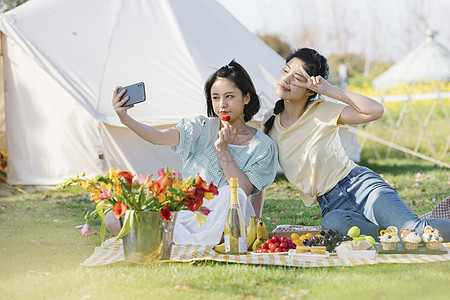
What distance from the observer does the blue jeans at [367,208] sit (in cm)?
327

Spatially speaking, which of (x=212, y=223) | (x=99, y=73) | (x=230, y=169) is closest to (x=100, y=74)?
(x=99, y=73)

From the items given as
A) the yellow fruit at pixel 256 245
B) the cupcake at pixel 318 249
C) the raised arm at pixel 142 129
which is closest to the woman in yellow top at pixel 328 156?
the cupcake at pixel 318 249

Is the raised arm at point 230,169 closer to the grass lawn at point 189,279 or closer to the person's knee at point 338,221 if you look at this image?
the person's knee at point 338,221

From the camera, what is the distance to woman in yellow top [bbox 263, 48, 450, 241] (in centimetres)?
330

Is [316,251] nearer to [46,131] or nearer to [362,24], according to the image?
[46,131]

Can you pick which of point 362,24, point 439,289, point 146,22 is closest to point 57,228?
point 439,289

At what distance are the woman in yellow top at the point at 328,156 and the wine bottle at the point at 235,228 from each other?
0.51 metres

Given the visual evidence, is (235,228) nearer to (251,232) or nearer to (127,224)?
(251,232)

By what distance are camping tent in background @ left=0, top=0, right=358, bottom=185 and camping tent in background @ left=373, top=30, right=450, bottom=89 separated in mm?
12083

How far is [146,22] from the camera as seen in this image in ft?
23.6

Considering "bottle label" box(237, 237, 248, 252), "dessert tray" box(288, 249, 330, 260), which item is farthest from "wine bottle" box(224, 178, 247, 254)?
"dessert tray" box(288, 249, 330, 260)

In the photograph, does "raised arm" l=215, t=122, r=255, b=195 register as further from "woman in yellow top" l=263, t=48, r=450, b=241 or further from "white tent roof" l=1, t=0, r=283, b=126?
"white tent roof" l=1, t=0, r=283, b=126

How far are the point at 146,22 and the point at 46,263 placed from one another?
460 centimetres

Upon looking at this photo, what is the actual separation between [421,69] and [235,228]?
56.8 ft
